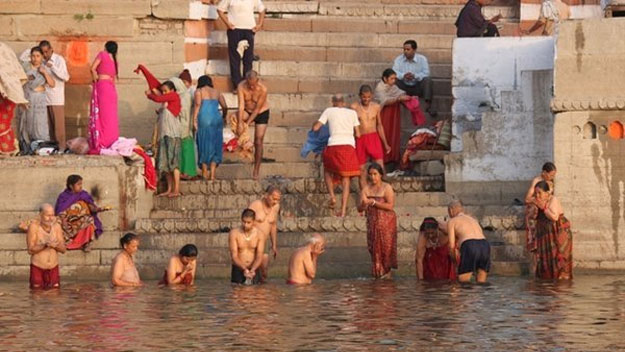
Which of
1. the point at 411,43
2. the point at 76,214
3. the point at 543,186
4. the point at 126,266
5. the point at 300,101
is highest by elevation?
the point at 411,43

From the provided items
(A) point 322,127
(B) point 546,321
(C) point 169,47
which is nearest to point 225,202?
(A) point 322,127

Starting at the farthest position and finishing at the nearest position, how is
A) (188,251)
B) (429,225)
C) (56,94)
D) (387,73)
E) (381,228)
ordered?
(56,94) < (387,73) < (381,228) < (429,225) < (188,251)

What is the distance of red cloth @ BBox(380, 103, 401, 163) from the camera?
771 inches

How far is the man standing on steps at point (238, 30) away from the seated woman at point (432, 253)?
434 centimetres

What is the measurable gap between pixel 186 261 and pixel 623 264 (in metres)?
4.19

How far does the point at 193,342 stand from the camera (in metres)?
12.6

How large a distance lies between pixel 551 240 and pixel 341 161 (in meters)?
2.33

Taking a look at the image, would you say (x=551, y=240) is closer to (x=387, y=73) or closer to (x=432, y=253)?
(x=432, y=253)

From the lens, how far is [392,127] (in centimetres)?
1967

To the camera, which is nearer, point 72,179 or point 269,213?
point 269,213

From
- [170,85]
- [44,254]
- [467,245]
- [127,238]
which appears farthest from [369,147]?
[44,254]

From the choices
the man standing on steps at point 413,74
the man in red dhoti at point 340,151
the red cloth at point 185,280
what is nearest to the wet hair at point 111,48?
the man in red dhoti at point 340,151

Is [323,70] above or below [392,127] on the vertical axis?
above

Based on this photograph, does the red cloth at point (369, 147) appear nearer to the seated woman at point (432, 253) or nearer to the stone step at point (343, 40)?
the seated woman at point (432, 253)
